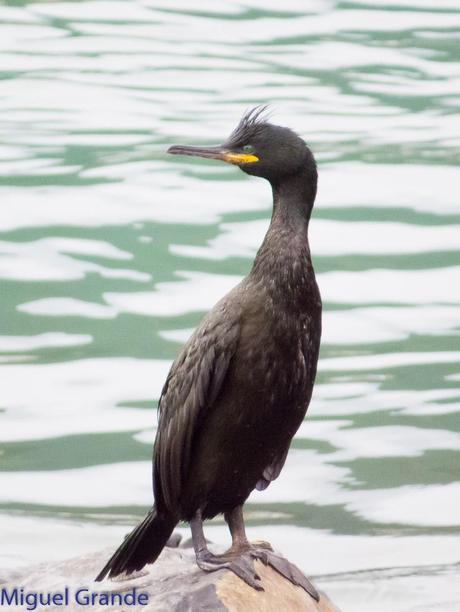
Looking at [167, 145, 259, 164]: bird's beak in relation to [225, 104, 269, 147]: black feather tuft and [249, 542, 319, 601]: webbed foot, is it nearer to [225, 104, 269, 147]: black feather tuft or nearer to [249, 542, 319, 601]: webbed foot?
[225, 104, 269, 147]: black feather tuft

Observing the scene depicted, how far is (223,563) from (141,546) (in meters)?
0.31

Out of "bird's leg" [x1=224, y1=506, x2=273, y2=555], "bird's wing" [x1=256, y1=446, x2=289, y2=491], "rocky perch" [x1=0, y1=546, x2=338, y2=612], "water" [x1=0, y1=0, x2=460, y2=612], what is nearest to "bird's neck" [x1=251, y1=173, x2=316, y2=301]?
"bird's wing" [x1=256, y1=446, x2=289, y2=491]

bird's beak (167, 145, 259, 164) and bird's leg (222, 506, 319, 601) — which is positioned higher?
bird's beak (167, 145, 259, 164)

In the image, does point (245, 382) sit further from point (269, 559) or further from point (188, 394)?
point (269, 559)

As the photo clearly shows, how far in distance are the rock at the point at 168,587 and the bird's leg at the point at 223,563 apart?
2 cm

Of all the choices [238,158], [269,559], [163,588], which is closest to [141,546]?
[163,588]

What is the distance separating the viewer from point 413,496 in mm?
8711

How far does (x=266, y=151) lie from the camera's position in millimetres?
5762

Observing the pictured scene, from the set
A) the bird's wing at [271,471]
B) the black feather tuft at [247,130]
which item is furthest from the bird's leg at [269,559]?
the black feather tuft at [247,130]

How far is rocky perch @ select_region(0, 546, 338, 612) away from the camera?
5535 mm

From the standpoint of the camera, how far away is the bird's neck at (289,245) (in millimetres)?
5660

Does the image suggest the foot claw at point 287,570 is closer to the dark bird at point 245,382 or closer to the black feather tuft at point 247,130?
the dark bird at point 245,382

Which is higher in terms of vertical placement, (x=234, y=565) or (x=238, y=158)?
(x=238, y=158)

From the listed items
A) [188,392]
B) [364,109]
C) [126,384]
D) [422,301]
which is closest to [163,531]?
[188,392]
